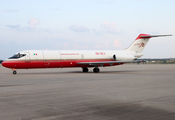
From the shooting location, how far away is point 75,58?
29.4m

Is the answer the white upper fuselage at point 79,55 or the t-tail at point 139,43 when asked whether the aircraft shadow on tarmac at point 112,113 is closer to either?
the white upper fuselage at point 79,55

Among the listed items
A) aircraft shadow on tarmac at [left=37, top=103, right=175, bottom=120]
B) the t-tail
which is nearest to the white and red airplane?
the t-tail

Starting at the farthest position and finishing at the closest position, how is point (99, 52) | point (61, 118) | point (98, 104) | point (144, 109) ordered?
point (99, 52) → point (98, 104) → point (144, 109) → point (61, 118)

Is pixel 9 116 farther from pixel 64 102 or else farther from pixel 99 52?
pixel 99 52

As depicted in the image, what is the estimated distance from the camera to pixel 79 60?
29.7 m

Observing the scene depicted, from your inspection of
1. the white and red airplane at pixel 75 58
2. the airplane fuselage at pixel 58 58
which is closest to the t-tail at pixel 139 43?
the white and red airplane at pixel 75 58

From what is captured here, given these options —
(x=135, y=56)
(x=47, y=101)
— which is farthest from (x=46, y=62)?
(x=47, y=101)

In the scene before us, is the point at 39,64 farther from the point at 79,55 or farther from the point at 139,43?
the point at 139,43

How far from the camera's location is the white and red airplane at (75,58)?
1049 inches

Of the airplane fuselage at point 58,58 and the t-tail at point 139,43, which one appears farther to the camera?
the t-tail at point 139,43

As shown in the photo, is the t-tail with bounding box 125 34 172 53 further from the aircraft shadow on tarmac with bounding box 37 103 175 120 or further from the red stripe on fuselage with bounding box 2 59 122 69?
the aircraft shadow on tarmac with bounding box 37 103 175 120

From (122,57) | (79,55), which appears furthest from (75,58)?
(122,57)

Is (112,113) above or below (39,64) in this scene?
below

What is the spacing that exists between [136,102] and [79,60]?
2134cm
